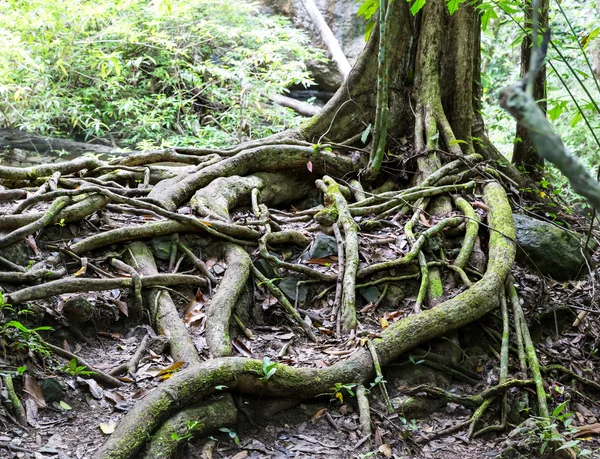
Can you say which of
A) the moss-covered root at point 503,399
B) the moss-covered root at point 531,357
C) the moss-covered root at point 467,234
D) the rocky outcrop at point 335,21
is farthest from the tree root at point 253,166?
the rocky outcrop at point 335,21

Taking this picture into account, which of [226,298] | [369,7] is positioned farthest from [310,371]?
[369,7]

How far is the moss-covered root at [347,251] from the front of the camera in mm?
4117

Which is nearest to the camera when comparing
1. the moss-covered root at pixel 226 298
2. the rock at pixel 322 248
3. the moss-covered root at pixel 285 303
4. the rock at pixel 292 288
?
the moss-covered root at pixel 226 298

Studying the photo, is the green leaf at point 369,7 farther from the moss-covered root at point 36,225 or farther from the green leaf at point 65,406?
the green leaf at point 65,406

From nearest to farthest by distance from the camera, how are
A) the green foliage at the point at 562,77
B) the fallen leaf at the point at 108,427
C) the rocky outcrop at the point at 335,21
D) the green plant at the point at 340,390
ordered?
the fallen leaf at the point at 108,427 < the green plant at the point at 340,390 < the green foliage at the point at 562,77 < the rocky outcrop at the point at 335,21

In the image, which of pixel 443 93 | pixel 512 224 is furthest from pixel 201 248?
pixel 443 93

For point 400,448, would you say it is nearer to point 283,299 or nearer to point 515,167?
point 283,299

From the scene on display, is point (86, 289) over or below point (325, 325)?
over

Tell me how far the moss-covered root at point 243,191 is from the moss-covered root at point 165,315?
2.59 feet

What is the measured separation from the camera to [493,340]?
4289 mm

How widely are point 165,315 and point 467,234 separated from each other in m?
2.62

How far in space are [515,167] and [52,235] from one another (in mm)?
5102

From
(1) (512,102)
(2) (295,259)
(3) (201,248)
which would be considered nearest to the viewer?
(1) (512,102)

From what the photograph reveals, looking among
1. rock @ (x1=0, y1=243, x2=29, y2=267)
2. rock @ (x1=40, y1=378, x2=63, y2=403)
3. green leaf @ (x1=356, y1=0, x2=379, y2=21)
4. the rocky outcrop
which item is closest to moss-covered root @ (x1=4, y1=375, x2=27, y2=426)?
rock @ (x1=40, y1=378, x2=63, y2=403)
